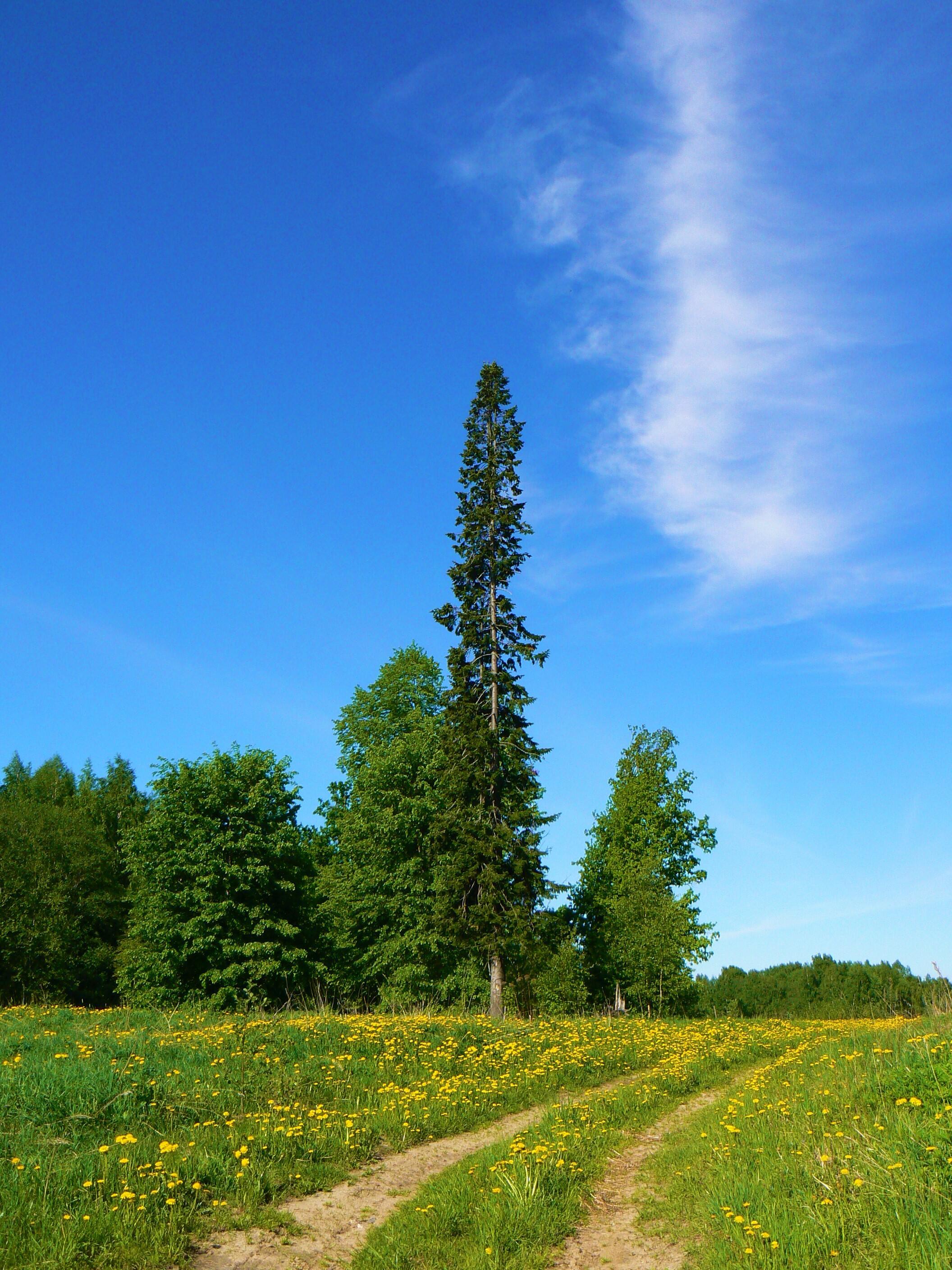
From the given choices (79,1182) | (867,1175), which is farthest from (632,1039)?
(79,1182)

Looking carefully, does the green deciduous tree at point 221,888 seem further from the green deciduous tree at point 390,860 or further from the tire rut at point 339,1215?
the tire rut at point 339,1215

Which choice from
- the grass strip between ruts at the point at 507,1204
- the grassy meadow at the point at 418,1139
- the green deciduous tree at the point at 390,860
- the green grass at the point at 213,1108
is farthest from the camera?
the green deciduous tree at the point at 390,860

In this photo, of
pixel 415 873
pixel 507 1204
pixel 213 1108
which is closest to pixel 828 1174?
pixel 507 1204

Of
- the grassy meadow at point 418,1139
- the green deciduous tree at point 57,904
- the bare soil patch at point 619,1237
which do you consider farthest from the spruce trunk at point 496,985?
the green deciduous tree at point 57,904

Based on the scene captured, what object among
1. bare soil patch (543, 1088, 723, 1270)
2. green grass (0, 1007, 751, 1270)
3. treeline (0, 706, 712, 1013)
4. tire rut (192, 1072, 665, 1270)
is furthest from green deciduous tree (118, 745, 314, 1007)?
bare soil patch (543, 1088, 723, 1270)

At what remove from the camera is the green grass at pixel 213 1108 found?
287 inches

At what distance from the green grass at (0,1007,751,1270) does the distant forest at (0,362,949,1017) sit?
32.6 ft

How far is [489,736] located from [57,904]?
3066 centimetres

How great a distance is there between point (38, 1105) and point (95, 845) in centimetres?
4593

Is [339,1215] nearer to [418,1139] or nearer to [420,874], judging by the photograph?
[418,1139]

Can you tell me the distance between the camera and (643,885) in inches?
1512

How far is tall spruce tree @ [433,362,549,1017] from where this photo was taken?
2839 centimetres

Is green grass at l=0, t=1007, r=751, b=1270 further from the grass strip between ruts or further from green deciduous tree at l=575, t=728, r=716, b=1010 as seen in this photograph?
green deciduous tree at l=575, t=728, r=716, b=1010

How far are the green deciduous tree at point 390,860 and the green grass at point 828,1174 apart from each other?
2177 cm
